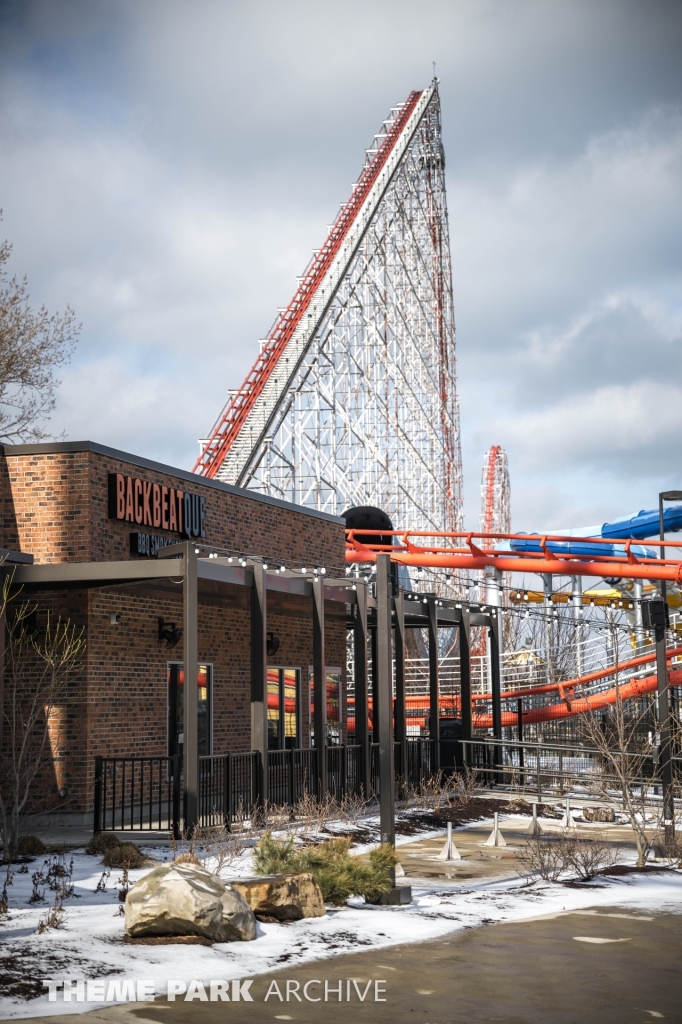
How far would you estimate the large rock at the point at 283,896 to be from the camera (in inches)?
342

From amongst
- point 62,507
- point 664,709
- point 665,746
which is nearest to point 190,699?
point 62,507

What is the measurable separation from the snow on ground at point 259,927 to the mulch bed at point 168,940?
0.08 metres

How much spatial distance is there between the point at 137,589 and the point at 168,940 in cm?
735

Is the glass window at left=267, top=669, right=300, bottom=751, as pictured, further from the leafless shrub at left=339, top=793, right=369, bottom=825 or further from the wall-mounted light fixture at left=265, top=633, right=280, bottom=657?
the leafless shrub at left=339, top=793, right=369, bottom=825

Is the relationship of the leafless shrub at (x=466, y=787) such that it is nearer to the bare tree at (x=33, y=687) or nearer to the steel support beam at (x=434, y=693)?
the steel support beam at (x=434, y=693)

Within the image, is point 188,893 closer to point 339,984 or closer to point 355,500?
point 339,984

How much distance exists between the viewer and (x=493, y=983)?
23.2ft

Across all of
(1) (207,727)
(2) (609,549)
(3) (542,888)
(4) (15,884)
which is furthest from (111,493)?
(2) (609,549)

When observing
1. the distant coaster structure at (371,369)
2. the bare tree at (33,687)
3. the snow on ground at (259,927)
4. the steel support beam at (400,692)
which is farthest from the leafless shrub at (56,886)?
the distant coaster structure at (371,369)

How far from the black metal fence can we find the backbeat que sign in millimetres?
3150

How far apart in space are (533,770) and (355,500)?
16.9 metres

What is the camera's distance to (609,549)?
35.3 meters

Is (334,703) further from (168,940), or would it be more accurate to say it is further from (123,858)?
(168,940)

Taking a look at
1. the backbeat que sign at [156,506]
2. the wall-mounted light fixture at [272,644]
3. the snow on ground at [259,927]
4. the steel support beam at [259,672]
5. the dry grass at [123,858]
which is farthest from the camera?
the wall-mounted light fixture at [272,644]
